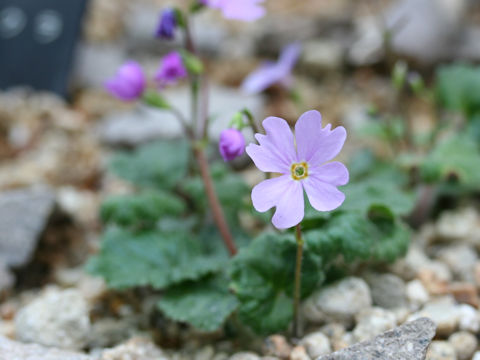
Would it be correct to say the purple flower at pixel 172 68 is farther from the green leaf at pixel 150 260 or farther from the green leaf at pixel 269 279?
the green leaf at pixel 269 279

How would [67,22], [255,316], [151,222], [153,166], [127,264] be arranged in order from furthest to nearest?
[67,22] < [153,166] < [151,222] < [127,264] < [255,316]

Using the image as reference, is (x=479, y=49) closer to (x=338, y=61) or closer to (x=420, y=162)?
(x=338, y=61)

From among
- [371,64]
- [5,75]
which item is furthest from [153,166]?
[371,64]

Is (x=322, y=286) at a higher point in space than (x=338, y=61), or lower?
lower

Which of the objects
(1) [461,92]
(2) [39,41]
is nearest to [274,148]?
(1) [461,92]

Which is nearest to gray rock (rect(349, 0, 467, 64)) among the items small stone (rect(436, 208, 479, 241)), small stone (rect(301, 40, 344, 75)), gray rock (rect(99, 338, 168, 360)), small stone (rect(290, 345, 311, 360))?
small stone (rect(301, 40, 344, 75))

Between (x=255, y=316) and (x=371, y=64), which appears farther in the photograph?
(x=371, y=64)

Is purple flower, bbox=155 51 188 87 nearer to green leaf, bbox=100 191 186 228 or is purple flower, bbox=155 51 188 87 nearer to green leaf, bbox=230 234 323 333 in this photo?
green leaf, bbox=100 191 186 228

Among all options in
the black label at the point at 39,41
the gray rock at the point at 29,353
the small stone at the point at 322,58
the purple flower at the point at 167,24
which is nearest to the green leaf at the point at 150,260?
the gray rock at the point at 29,353
